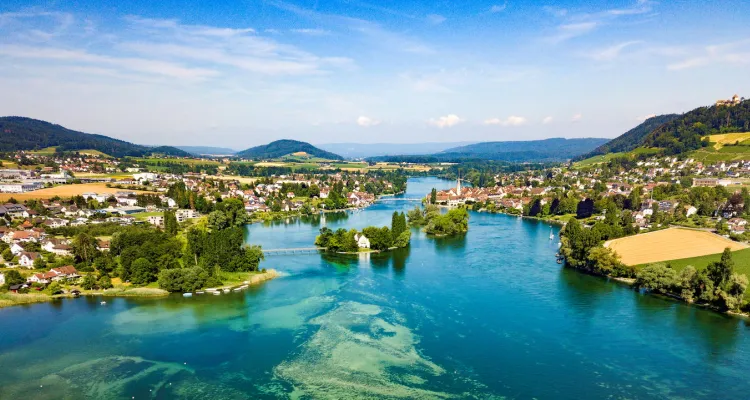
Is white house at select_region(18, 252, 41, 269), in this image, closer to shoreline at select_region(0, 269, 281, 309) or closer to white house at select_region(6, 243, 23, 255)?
white house at select_region(6, 243, 23, 255)

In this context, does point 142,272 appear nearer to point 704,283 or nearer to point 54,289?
point 54,289

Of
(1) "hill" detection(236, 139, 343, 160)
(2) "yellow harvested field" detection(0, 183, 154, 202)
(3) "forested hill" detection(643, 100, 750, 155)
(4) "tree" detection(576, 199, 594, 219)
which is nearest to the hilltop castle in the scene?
(3) "forested hill" detection(643, 100, 750, 155)

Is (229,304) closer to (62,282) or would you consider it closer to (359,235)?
(62,282)

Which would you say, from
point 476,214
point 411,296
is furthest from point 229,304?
point 476,214

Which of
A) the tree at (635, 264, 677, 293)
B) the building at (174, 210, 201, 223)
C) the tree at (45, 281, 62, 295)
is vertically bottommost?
the tree at (45, 281, 62, 295)

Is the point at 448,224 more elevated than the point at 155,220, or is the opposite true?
the point at 155,220

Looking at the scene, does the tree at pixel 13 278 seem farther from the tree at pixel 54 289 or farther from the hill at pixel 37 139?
the hill at pixel 37 139

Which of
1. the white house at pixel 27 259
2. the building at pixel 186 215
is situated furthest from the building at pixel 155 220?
the white house at pixel 27 259

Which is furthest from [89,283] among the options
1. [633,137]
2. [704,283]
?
[633,137]
